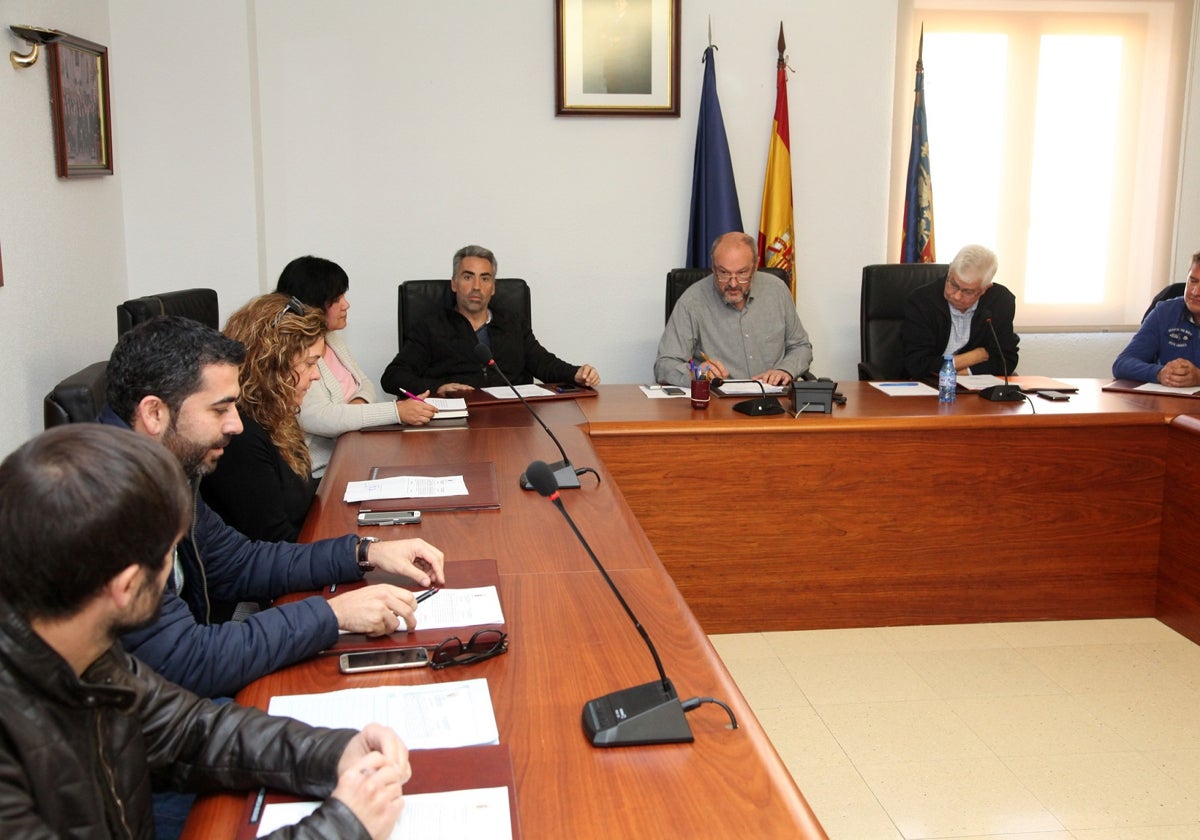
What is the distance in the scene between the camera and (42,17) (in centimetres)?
328

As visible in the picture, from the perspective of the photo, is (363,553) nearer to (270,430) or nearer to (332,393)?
(270,430)

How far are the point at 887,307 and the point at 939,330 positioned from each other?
0.24 m

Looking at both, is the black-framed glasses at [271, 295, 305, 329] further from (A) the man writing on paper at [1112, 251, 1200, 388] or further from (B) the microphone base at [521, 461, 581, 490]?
(A) the man writing on paper at [1112, 251, 1200, 388]

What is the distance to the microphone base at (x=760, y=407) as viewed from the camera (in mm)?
3256

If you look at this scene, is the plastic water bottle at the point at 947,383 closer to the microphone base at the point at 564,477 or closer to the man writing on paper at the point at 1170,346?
the man writing on paper at the point at 1170,346

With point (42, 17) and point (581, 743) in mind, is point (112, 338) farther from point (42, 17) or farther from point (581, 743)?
point (581, 743)

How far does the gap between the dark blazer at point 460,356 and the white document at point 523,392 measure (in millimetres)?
239

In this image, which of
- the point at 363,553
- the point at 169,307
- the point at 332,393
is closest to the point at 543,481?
the point at 363,553

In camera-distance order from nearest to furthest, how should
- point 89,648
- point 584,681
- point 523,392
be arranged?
1. point 89,648
2. point 584,681
3. point 523,392

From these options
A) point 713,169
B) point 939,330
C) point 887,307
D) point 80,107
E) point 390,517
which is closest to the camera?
point 390,517

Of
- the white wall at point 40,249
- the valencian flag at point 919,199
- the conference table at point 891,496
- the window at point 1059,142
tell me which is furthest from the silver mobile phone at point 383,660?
the window at point 1059,142

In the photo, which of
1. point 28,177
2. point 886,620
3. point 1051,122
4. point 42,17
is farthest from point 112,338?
point 1051,122

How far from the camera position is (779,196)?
4801mm

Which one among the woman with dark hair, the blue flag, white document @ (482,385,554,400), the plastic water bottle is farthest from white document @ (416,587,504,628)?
the blue flag
